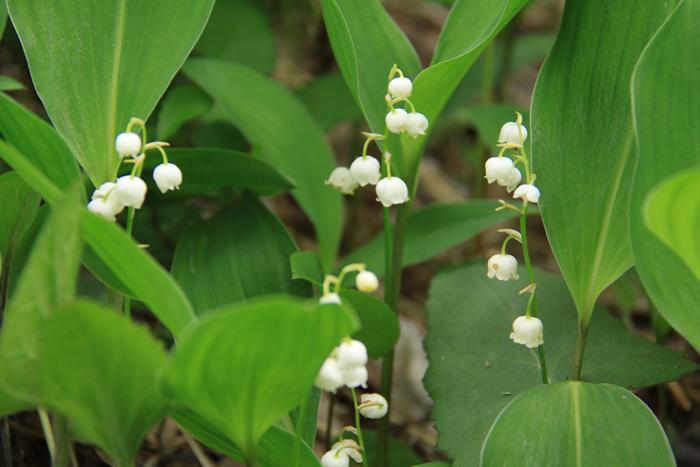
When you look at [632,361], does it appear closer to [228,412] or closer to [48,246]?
[228,412]

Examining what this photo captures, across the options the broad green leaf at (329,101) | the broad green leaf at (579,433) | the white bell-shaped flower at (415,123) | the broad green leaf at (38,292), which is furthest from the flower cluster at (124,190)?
the broad green leaf at (329,101)

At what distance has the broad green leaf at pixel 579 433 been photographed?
0.64 metres

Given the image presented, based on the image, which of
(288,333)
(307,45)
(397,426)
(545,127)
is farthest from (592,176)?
(307,45)

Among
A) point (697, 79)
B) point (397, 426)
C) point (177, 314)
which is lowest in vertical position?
point (397, 426)

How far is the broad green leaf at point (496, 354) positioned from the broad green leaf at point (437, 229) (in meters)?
0.08

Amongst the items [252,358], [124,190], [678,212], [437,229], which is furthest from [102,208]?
[437,229]

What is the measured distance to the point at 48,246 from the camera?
484mm

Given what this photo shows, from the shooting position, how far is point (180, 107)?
1101 mm

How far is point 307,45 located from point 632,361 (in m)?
1.89

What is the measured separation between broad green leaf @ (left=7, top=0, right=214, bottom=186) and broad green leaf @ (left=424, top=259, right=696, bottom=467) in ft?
2.08

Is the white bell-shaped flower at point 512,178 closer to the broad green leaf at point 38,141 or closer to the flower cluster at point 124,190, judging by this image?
the flower cluster at point 124,190

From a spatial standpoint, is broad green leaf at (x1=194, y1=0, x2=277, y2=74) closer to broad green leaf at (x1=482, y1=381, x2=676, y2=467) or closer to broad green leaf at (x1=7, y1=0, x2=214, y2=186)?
broad green leaf at (x1=7, y1=0, x2=214, y2=186)

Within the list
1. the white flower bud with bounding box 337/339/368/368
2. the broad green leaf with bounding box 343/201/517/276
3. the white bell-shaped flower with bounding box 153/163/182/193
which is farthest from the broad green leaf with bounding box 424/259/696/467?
the white bell-shaped flower with bounding box 153/163/182/193

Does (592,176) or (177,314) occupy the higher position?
(592,176)
